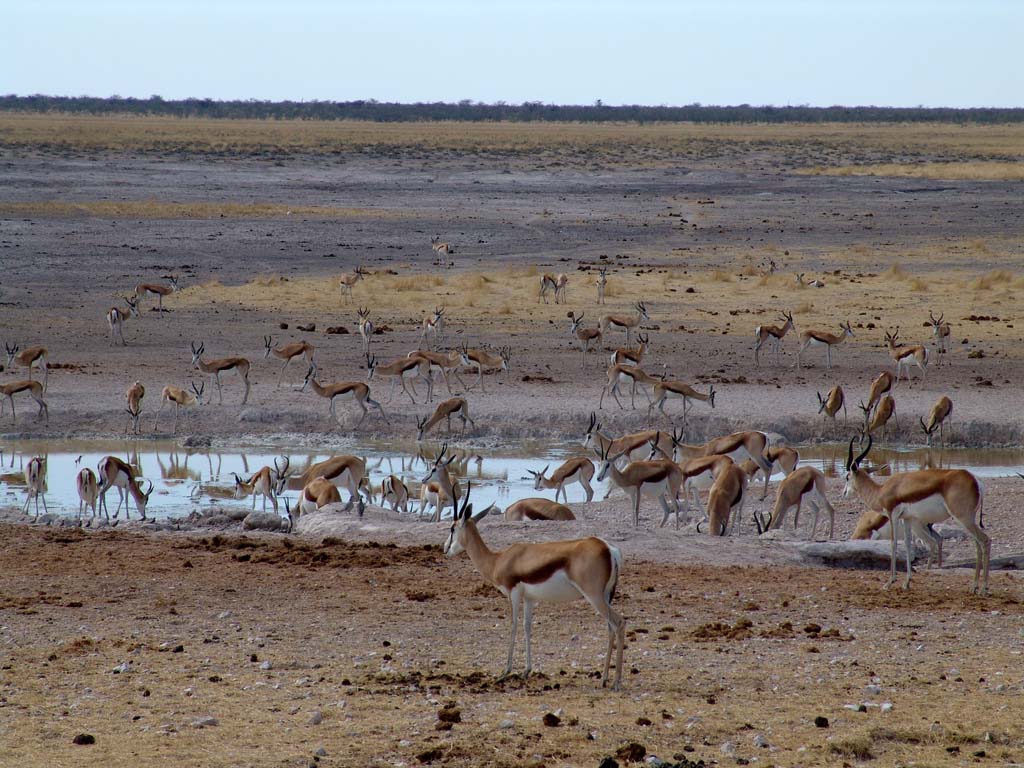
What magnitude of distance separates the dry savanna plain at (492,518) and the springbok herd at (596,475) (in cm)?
37

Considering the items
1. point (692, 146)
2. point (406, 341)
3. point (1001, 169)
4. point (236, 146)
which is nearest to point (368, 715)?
point (406, 341)

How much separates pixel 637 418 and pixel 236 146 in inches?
2069

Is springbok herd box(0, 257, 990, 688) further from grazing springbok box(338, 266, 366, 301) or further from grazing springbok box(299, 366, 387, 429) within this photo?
grazing springbok box(338, 266, 366, 301)

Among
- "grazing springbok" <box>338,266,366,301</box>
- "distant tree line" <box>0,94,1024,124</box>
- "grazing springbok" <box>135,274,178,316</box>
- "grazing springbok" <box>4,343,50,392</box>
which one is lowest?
"grazing springbok" <box>4,343,50,392</box>

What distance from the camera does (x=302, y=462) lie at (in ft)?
56.3

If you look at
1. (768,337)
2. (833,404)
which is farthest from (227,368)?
(768,337)

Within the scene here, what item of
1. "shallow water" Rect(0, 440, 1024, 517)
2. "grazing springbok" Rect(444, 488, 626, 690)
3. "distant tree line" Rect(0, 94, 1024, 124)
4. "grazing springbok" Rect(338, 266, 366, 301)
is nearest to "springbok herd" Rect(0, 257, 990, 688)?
"grazing springbok" Rect(444, 488, 626, 690)

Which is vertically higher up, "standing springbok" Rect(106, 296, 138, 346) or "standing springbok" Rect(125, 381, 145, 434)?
"standing springbok" Rect(106, 296, 138, 346)

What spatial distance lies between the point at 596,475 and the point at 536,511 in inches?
130

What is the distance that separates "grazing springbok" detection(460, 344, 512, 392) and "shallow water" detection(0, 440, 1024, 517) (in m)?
3.02

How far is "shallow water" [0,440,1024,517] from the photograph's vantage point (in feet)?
50.0

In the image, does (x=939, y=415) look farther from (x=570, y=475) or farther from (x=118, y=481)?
(x=118, y=481)

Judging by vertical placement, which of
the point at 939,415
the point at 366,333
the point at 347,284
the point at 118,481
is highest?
the point at 347,284

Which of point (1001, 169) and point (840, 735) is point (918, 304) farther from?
point (1001, 169)
